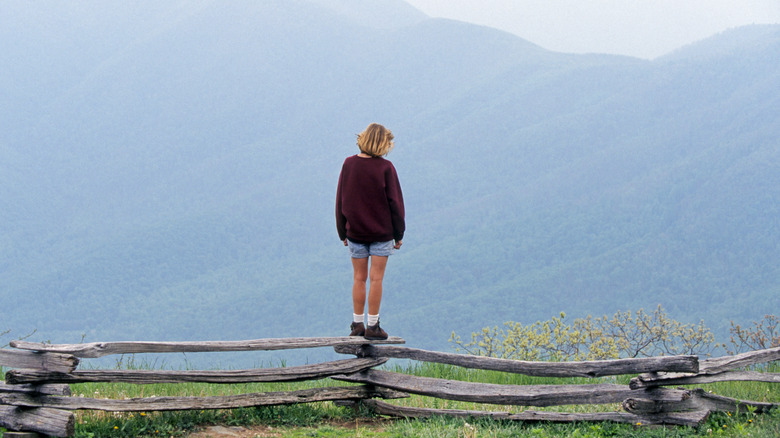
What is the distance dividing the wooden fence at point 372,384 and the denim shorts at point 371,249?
0.88 m

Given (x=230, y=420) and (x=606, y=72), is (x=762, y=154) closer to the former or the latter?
(x=606, y=72)

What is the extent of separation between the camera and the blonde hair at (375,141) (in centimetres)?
678

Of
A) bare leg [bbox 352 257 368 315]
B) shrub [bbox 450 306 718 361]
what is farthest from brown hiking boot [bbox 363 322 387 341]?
shrub [bbox 450 306 718 361]

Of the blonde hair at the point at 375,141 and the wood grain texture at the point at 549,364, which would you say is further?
the blonde hair at the point at 375,141

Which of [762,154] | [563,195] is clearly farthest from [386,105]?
[762,154]

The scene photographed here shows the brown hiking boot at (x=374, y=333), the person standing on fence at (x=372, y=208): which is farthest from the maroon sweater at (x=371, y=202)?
the brown hiking boot at (x=374, y=333)

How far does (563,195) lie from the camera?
40562mm

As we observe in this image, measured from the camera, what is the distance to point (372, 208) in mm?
6715

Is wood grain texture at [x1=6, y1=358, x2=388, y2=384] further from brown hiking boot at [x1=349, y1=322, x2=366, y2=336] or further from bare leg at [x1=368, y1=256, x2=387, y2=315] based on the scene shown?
bare leg at [x1=368, y1=256, x2=387, y2=315]

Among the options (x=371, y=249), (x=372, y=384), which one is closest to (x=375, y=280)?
(x=371, y=249)

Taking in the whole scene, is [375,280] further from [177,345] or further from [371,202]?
[177,345]

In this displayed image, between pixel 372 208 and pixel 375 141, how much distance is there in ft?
2.22

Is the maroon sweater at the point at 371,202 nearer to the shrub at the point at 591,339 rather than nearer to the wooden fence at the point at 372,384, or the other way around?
the wooden fence at the point at 372,384

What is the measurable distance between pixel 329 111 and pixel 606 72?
75.0ft
